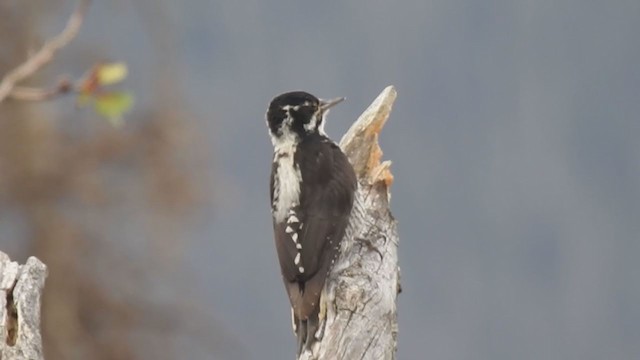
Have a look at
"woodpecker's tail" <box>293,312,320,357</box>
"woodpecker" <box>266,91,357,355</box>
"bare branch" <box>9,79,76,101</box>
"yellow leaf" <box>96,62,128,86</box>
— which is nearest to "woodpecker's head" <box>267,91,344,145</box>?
"woodpecker" <box>266,91,357,355</box>

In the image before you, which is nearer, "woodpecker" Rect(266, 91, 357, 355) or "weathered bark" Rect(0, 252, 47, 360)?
"weathered bark" Rect(0, 252, 47, 360)

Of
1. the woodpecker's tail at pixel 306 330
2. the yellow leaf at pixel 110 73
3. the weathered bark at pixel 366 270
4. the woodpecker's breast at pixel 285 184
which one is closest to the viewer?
the yellow leaf at pixel 110 73

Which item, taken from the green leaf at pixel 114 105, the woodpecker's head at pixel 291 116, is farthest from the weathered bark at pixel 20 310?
the woodpecker's head at pixel 291 116

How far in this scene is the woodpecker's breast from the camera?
7.41m

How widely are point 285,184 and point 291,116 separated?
39cm

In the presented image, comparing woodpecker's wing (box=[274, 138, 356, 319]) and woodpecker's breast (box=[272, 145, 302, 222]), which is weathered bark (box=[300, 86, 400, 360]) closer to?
woodpecker's wing (box=[274, 138, 356, 319])

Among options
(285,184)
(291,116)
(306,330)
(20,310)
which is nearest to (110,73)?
(20,310)

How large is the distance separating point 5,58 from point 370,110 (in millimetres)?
6682

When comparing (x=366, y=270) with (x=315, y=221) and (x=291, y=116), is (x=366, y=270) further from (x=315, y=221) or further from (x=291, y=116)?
(x=291, y=116)

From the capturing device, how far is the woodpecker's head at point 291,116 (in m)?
7.79

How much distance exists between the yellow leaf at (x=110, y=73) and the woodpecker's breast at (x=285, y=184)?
256cm

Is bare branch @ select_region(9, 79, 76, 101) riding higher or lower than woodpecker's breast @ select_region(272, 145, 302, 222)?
lower

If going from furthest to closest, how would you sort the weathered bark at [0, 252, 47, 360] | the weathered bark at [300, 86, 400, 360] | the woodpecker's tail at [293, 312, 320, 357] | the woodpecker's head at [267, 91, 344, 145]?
the woodpecker's head at [267, 91, 344, 145], the woodpecker's tail at [293, 312, 320, 357], the weathered bark at [300, 86, 400, 360], the weathered bark at [0, 252, 47, 360]

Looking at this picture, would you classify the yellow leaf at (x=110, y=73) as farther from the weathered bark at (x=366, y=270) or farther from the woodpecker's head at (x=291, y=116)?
the woodpecker's head at (x=291, y=116)
